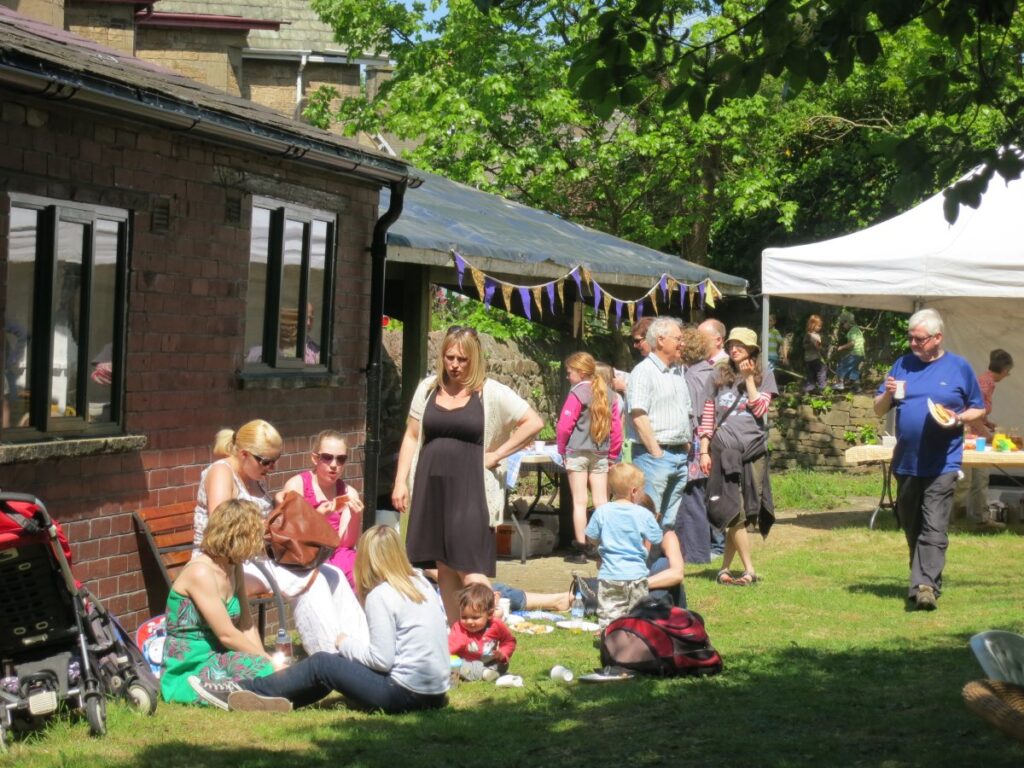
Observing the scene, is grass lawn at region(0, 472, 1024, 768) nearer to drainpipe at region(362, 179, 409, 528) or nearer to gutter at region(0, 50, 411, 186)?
drainpipe at region(362, 179, 409, 528)

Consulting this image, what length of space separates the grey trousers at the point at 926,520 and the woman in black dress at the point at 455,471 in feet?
9.54

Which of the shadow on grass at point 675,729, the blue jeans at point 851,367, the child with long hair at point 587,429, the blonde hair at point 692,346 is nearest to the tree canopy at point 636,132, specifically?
the blue jeans at point 851,367

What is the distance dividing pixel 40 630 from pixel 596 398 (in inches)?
262

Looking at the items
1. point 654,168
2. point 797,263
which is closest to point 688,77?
point 797,263

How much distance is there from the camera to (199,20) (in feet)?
85.9

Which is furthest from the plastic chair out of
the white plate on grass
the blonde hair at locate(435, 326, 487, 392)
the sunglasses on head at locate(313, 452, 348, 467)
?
the white plate on grass

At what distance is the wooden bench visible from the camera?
7996 mm

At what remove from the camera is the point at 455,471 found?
838 centimetres

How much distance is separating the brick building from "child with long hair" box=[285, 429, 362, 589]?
2.23ft

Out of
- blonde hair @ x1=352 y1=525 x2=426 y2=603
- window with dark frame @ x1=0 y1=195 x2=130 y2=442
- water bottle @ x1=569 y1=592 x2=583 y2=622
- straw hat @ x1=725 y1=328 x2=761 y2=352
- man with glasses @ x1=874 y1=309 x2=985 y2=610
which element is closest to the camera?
blonde hair @ x1=352 y1=525 x2=426 y2=603

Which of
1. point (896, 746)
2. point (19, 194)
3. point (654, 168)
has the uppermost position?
point (654, 168)

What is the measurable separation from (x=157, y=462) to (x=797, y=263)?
851 centimetres

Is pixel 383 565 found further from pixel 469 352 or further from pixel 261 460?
pixel 469 352

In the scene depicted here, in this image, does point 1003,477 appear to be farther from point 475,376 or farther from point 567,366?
Answer: point 475,376
